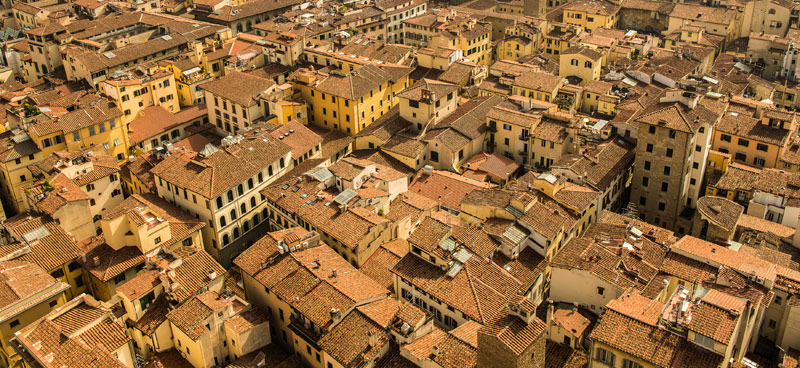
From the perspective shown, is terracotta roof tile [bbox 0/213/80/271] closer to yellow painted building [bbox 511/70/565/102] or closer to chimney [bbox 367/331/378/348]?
chimney [bbox 367/331/378/348]

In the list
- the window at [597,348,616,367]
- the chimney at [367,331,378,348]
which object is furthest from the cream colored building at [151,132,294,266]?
the window at [597,348,616,367]

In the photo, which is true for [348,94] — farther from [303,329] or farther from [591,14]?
[591,14]

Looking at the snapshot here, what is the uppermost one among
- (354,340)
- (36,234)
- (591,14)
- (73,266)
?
(591,14)

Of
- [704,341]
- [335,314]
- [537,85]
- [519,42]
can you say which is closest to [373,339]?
[335,314]

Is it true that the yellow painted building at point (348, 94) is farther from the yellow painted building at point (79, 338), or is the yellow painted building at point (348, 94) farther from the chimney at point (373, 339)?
the yellow painted building at point (79, 338)

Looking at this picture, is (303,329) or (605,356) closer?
(605,356)

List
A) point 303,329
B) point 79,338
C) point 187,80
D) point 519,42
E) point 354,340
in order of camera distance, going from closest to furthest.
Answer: point 354,340 → point 79,338 → point 303,329 → point 187,80 → point 519,42

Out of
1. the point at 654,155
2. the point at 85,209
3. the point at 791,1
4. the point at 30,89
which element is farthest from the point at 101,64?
the point at 791,1
